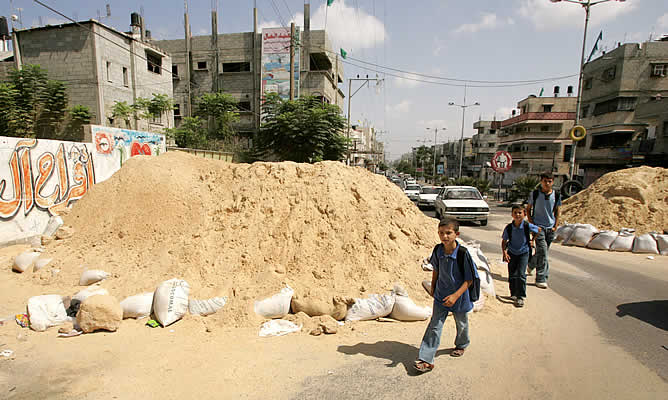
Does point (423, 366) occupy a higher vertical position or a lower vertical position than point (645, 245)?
lower

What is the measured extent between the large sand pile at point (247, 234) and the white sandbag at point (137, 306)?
0.42 meters

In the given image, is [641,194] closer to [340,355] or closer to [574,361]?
[574,361]

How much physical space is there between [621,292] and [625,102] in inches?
1089

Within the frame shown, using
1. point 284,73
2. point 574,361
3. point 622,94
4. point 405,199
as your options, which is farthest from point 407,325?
point 622,94

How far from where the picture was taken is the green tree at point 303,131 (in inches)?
614

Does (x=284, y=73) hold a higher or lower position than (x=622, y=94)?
higher

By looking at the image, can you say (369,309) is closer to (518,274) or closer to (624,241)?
(518,274)

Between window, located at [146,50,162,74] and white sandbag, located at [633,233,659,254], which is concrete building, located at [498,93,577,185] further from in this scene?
window, located at [146,50,162,74]

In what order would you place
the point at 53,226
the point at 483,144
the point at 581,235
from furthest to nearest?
the point at 483,144, the point at 581,235, the point at 53,226

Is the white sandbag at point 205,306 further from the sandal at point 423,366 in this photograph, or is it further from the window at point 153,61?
the window at point 153,61

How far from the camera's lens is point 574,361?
136 inches

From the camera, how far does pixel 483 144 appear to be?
58.4 metres

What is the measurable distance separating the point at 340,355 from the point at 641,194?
415 inches

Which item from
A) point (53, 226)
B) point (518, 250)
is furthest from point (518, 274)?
point (53, 226)
